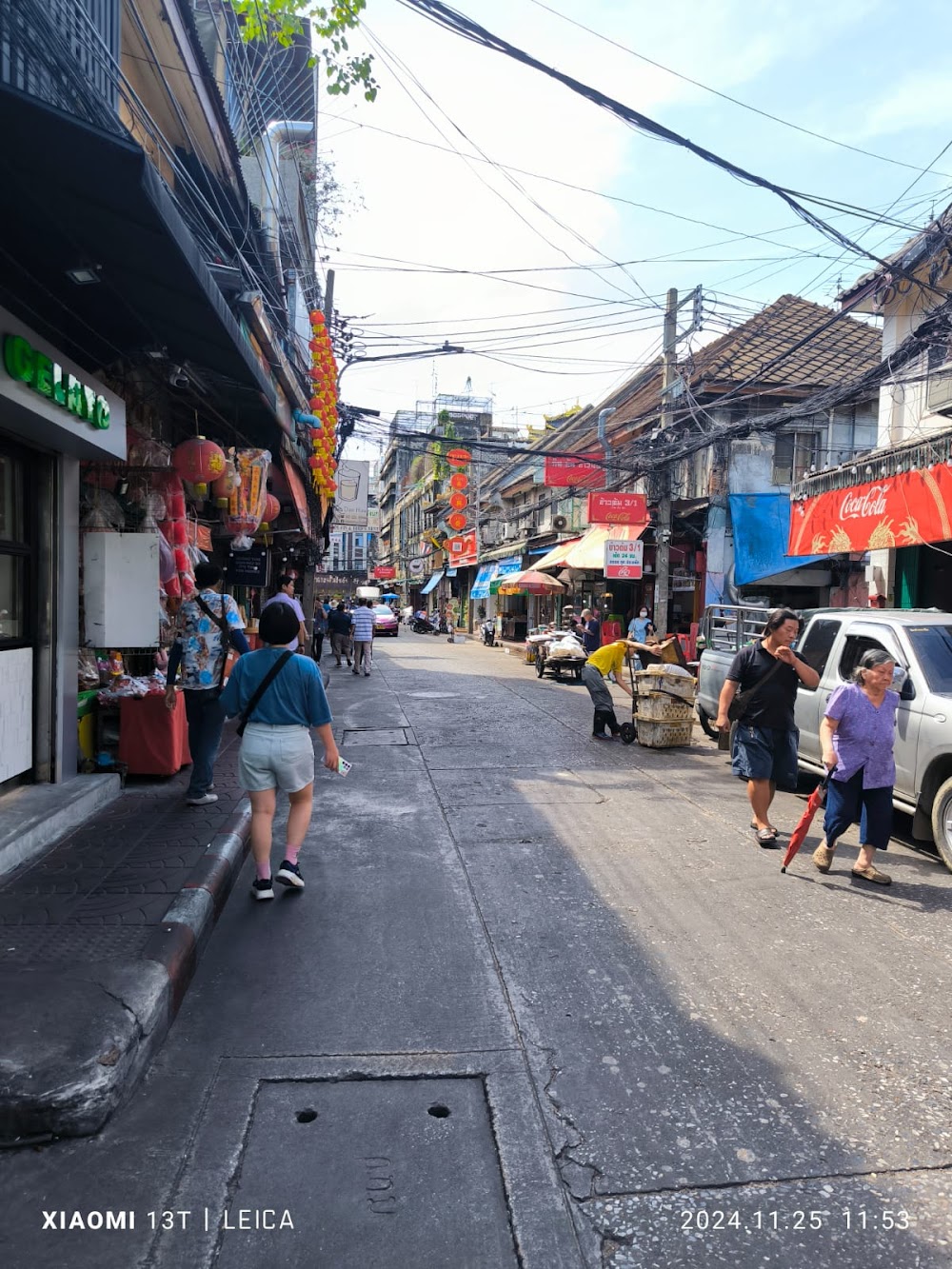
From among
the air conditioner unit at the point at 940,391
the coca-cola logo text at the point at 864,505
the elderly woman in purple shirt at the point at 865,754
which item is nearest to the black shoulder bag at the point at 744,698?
the elderly woman in purple shirt at the point at 865,754

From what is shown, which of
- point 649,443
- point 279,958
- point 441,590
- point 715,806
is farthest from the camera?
point 441,590

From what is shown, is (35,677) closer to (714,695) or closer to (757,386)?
(714,695)

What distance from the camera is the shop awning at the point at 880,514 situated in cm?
1099

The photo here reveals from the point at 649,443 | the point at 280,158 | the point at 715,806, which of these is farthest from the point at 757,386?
the point at 715,806

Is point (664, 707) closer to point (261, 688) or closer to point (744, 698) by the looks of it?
point (744, 698)

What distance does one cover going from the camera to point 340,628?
22766 mm

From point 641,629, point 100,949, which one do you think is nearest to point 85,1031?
point 100,949

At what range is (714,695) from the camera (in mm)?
10531

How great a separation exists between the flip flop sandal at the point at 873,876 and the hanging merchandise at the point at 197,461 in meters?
7.06

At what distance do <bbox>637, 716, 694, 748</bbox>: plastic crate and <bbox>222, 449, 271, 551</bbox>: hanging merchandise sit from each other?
5531mm

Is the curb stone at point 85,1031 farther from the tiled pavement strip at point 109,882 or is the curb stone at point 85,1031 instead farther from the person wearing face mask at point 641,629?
the person wearing face mask at point 641,629

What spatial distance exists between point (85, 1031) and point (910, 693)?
560cm

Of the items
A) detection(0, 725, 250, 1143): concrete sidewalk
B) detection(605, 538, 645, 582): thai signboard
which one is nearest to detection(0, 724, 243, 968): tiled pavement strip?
detection(0, 725, 250, 1143): concrete sidewalk

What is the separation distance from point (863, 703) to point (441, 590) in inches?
2344
